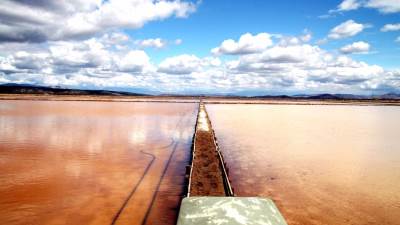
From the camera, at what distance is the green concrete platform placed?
3562 millimetres

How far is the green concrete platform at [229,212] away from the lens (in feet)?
11.7

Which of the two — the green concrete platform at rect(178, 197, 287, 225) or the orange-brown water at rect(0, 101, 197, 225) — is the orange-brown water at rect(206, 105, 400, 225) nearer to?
the orange-brown water at rect(0, 101, 197, 225)

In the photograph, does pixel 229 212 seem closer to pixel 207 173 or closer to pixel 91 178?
pixel 207 173

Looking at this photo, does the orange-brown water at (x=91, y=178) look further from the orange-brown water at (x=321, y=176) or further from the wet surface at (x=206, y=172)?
the orange-brown water at (x=321, y=176)

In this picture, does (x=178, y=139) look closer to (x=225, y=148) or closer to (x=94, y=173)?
(x=225, y=148)

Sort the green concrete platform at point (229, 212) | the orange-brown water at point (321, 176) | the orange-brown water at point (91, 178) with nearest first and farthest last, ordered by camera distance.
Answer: the green concrete platform at point (229, 212) → the orange-brown water at point (91, 178) → the orange-brown water at point (321, 176)

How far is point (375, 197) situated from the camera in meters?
9.98

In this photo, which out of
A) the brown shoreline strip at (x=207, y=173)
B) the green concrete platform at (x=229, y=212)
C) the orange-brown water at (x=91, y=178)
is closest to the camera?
the green concrete platform at (x=229, y=212)

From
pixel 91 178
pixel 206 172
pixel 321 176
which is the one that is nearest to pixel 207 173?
pixel 206 172

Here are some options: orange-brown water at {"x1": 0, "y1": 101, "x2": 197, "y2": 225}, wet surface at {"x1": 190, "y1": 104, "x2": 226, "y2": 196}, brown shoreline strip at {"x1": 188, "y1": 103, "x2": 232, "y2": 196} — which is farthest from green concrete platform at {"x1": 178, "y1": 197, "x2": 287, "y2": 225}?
wet surface at {"x1": 190, "y1": 104, "x2": 226, "y2": 196}

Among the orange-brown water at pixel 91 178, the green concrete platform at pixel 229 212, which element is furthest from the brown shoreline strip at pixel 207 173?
the green concrete platform at pixel 229 212

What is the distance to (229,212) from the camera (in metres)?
3.69

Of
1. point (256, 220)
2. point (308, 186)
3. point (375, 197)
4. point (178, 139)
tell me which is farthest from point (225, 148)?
point (256, 220)

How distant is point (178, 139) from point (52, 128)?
409 inches
